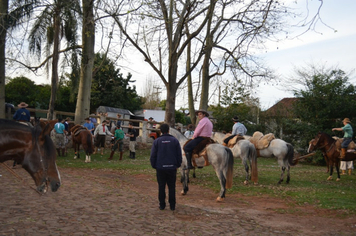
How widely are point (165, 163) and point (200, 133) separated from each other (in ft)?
8.93

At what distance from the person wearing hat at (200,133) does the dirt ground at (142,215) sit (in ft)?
4.00

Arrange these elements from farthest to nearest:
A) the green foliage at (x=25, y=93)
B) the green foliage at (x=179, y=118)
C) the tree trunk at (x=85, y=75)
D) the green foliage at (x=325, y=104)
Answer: the green foliage at (x=179, y=118) < the green foliage at (x=25, y=93) < the green foliage at (x=325, y=104) < the tree trunk at (x=85, y=75)

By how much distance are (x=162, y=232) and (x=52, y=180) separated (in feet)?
7.82

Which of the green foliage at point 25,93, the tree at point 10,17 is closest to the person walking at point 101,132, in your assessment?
the tree at point 10,17

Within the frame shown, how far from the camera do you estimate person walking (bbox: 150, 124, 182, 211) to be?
7695 mm

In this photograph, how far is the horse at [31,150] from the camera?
427 centimetres

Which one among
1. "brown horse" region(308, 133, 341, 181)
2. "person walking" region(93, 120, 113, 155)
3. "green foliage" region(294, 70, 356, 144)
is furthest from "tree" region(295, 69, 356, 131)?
"person walking" region(93, 120, 113, 155)

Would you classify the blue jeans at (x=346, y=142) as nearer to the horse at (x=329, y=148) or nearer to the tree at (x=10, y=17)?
the horse at (x=329, y=148)

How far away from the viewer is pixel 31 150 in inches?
173

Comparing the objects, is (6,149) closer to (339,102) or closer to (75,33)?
(75,33)

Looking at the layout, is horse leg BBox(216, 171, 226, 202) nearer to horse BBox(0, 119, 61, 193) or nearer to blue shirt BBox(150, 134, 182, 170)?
blue shirt BBox(150, 134, 182, 170)

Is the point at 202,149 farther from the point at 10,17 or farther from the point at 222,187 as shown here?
the point at 10,17

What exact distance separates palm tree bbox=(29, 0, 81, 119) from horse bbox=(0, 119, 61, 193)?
11.7m

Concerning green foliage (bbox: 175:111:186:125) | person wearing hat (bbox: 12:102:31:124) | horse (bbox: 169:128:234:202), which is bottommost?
horse (bbox: 169:128:234:202)
